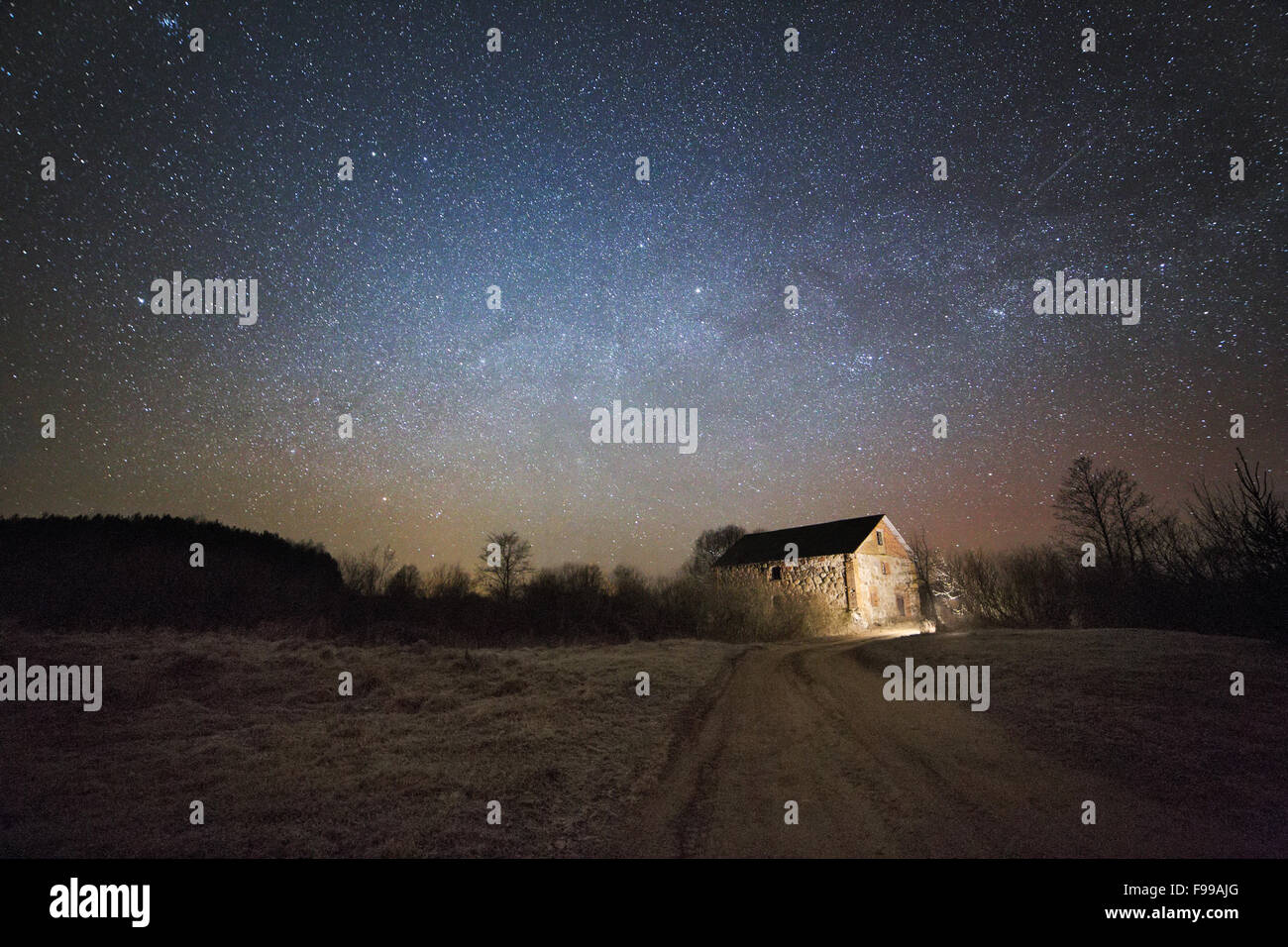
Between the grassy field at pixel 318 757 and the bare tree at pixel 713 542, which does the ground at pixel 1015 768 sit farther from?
the bare tree at pixel 713 542

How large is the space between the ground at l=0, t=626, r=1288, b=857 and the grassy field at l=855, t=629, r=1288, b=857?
0.04 meters

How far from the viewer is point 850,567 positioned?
135 feet

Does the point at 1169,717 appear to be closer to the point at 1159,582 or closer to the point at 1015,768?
the point at 1015,768

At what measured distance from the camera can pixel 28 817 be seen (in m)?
5.95

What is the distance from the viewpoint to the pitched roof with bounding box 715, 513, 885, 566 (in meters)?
44.0

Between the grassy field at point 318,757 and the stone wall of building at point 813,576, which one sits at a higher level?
the grassy field at point 318,757

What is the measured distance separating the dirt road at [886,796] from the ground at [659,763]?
3cm

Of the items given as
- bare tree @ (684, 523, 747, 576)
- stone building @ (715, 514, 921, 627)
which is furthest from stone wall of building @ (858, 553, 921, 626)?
bare tree @ (684, 523, 747, 576)

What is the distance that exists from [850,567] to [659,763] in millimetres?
37033

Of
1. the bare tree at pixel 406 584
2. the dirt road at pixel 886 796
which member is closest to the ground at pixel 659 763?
the dirt road at pixel 886 796

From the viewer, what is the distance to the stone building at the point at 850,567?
40906 mm
